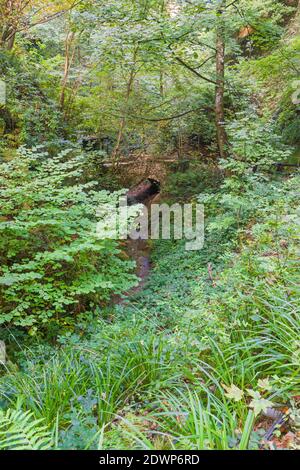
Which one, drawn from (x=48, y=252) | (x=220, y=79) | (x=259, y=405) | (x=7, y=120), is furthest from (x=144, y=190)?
(x=259, y=405)

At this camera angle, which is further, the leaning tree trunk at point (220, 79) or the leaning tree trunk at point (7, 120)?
the leaning tree trunk at point (7, 120)

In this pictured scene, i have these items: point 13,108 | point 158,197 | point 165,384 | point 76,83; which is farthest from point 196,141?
point 165,384

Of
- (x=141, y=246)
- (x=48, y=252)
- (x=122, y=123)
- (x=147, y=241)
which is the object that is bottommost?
(x=141, y=246)

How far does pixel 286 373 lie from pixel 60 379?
1505 millimetres

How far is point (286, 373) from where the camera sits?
70.2 inches

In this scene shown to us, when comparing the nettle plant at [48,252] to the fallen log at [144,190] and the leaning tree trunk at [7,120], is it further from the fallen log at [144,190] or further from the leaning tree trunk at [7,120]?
the fallen log at [144,190]

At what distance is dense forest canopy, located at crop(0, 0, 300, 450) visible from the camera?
1.76 metres

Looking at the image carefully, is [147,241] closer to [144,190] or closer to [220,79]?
[144,190]

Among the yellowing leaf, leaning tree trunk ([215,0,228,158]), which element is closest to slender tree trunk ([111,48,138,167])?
leaning tree trunk ([215,0,228,158])

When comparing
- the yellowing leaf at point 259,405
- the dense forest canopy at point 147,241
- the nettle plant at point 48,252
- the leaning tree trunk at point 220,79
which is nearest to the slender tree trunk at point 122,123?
the dense forest canopy at point 147,241

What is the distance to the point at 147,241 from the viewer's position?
7.45 m

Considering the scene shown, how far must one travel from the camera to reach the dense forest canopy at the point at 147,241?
1.76 m

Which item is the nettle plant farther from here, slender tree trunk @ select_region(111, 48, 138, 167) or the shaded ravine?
slender tree trunk @ select_region(111, 48, 138, 167)
